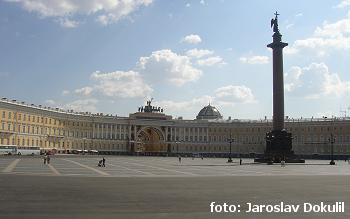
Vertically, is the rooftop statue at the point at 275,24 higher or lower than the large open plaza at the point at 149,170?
higher

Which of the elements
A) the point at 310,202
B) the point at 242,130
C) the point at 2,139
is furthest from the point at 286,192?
the point at 242,130

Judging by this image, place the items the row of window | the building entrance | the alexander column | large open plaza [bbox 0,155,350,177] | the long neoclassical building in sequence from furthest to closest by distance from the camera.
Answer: the building entrance → the long neoclassical building → the row of window → the alexander column → large open plaza [bbox 0,155,350,177]

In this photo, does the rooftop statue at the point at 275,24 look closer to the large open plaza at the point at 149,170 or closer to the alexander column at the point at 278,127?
the alexander column at the point at 278,127

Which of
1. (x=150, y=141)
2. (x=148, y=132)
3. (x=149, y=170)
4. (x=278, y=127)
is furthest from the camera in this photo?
(x=150, y=141)

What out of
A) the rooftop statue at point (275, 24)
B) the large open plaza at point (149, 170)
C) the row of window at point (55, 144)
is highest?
the rooftop statue at point (275, 24)

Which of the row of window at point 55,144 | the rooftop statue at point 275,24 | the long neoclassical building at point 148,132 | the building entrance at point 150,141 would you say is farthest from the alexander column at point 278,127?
the building entrance at point 150,141

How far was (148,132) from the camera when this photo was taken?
16750 cm

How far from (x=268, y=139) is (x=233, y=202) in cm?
5293

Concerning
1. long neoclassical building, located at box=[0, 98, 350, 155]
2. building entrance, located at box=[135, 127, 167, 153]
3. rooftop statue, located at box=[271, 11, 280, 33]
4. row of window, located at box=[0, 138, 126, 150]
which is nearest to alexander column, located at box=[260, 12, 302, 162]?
rooftop statue, located at box=[271, 11, 280, 33]

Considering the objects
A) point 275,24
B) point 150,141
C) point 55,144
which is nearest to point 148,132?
point 150,141

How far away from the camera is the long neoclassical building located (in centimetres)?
11800

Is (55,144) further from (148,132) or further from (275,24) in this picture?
(275,24)

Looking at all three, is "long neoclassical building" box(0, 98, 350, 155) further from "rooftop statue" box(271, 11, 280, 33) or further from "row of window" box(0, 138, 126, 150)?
"rooftop statue" box(271, 11, 280, 33)

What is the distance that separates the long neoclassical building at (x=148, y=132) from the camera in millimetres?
118000
